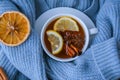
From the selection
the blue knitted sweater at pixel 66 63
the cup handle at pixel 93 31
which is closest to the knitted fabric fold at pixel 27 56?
the blue knitted sweater at pixel 66 63

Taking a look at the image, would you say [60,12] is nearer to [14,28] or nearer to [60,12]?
[60,12]

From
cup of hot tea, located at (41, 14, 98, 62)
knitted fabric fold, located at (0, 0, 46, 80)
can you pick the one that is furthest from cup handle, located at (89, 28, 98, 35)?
knitted fabric fold, located at (0, 0, 46, 80)

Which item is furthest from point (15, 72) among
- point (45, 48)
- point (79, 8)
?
point (79, 8)

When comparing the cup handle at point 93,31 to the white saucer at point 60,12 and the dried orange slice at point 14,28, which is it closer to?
the white saucer at point 60,12

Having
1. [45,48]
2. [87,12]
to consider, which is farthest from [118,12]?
[45,48]

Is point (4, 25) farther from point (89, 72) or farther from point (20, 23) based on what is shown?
point (89, 72)

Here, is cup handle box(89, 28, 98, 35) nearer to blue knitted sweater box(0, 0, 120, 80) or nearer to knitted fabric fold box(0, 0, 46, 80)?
blue knitted sweater box(0, 0, 120, 80)

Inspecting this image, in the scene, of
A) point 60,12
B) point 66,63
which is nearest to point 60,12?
point 60,12

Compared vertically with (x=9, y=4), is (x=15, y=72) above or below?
below
